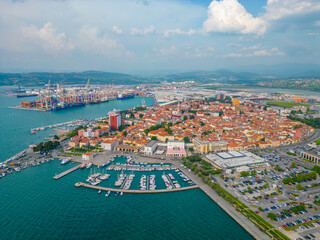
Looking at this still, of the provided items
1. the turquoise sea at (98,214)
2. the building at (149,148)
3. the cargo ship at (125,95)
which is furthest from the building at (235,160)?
the cargo ship at (125,95)

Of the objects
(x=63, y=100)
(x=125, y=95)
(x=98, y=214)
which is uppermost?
(x=125, y=95)

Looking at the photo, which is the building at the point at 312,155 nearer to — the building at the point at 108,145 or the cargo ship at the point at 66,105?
the building at the point at 108,145

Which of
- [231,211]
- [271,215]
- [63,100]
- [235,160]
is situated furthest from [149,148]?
[63,100]

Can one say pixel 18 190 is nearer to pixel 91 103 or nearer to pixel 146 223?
pixel 146 223

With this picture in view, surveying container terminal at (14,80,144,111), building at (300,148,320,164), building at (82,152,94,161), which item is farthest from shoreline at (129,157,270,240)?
container terminal at (14,80,144,111)

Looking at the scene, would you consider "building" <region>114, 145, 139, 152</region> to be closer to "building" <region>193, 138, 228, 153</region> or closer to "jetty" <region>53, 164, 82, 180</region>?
"jetty" <region>53, 164, 82, 180</region>

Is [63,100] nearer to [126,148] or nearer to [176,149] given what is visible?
[126,148]

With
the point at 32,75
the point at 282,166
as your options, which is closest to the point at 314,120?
the point at 282,166
